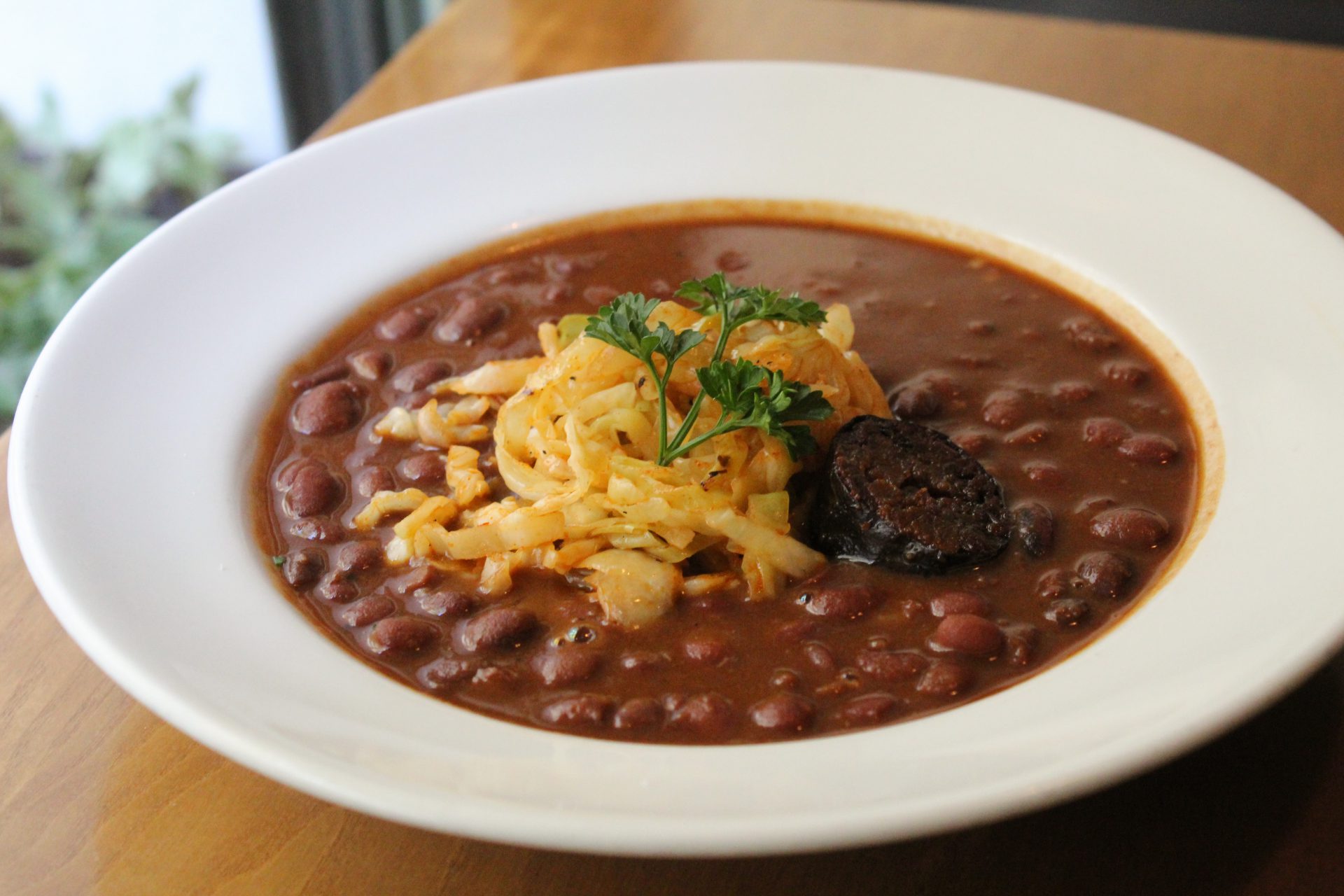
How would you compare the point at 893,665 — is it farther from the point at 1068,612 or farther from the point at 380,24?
the point at 380,24

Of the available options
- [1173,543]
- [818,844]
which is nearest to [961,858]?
[818,844]

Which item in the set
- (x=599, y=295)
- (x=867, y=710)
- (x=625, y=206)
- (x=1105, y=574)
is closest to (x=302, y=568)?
(x=867, y=710)

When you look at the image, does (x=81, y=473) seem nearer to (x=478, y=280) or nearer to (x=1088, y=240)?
(x=478, y=280)

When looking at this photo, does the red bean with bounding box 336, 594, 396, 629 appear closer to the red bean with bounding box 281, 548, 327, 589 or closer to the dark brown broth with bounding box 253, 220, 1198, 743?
the dark brown broth with bounding box 253, 220, 1198, 743

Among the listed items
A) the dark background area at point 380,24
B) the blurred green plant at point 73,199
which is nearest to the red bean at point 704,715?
the blurred green plant at point 73,199

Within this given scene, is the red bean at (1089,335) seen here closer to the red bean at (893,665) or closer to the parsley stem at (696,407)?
the parsley stem at (696,407)

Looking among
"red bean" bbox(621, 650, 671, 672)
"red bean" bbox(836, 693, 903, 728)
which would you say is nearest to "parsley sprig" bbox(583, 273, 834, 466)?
"red bean" bbox(621, 650, 671, 672)
